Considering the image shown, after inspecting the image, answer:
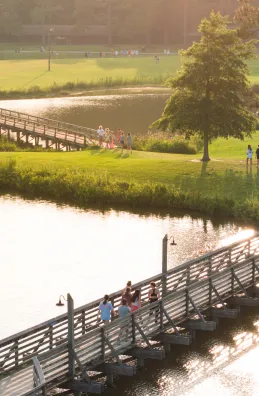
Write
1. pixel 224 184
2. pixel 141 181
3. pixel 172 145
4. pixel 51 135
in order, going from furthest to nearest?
1. pixel 51 135
2. pixel 172 145
3. pixel 141 181
4. pixel 224 184

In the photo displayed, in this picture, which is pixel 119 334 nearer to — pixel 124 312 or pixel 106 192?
Result: pixel 124 312

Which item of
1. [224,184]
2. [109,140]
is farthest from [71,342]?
[109,140]

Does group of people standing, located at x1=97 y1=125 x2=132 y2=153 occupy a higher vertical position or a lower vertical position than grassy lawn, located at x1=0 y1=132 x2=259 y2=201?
higher

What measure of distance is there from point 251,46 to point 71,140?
64.1 feet

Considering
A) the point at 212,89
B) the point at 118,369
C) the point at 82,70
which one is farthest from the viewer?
the point at 82,70

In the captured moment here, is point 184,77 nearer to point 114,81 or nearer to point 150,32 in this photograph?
point 114,81

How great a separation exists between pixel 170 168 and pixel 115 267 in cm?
2103

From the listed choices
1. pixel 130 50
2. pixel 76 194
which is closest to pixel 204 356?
pixel 76 194

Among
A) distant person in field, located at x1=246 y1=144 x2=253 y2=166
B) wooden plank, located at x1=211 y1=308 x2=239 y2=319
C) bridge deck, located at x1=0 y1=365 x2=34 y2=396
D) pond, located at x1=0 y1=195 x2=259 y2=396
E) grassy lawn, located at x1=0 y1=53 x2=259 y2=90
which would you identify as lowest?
pond, located at x1=0 y1=195 x2=259 y2=396

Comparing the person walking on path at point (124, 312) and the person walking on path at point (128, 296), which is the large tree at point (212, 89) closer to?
the person walking on path at point (128, 296)

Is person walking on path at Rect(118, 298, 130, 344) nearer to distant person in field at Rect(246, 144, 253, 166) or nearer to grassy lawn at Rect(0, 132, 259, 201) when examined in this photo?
grassy lawn at Rect(0, 132, 259, 201)

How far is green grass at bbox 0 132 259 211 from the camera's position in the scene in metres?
60.4

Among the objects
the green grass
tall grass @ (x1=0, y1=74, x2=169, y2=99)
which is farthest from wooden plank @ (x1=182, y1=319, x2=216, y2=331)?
tall grass @ (x1=0, y1=74, x2=169, y2=99)

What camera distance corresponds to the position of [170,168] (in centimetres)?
6506
